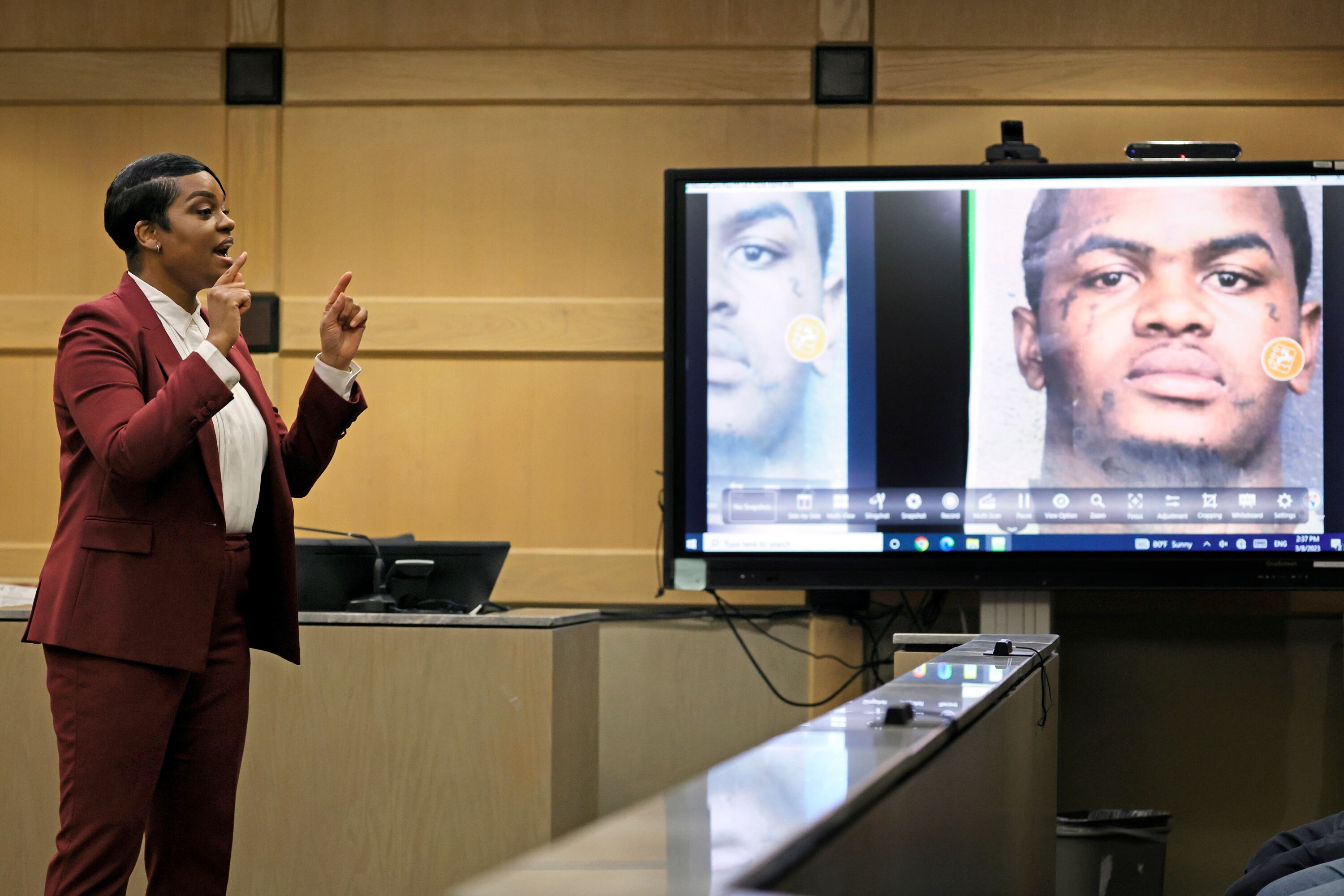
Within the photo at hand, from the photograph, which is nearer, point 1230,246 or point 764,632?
point 1230,246

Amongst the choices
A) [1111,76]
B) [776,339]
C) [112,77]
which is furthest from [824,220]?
[112,77]

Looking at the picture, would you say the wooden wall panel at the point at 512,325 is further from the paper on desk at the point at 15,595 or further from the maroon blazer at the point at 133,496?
the maroon blazer at the point at 133,496

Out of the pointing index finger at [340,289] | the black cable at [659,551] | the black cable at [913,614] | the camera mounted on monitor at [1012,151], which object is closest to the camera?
the pointing index finger at [340,289]

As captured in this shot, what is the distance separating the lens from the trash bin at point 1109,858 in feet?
10.2

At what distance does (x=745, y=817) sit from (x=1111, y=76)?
3.35 metres

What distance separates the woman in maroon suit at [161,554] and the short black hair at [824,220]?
5.66 feet

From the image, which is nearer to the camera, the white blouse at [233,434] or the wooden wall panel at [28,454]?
the white blouse at [233,434]

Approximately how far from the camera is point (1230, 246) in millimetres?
3275

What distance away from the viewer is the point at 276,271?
3812 mm

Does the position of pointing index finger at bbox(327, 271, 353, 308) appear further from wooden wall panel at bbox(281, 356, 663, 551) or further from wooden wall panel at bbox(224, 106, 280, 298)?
wooden wall panel at bbox(224, 106, 280, 298)

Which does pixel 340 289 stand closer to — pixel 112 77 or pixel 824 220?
pixel 824 220

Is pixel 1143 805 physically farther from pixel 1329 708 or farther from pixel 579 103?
pixel 579 103

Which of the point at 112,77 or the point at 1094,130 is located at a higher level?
the point at 112,77

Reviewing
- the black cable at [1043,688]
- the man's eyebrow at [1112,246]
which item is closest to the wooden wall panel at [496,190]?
the man's eyebrow at [1112,246]
